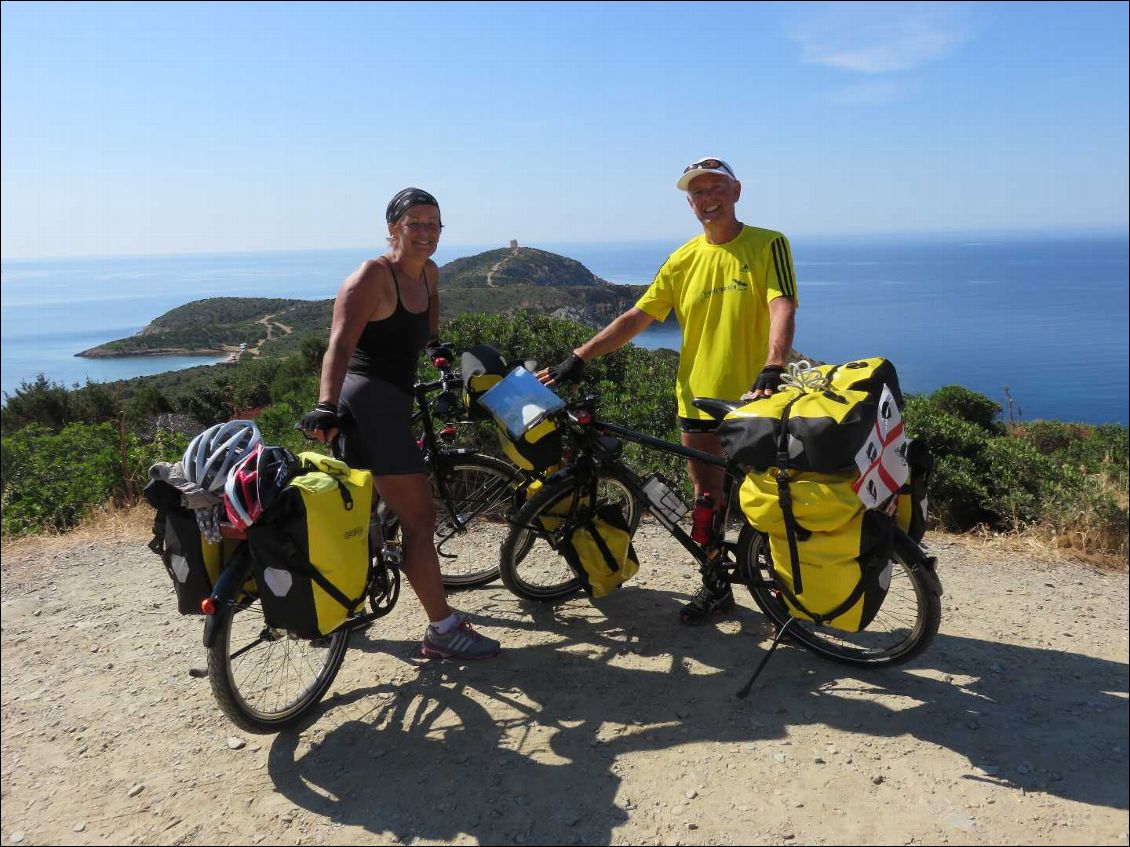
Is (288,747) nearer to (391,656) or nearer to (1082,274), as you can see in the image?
(391,656)

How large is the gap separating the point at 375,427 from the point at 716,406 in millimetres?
1620

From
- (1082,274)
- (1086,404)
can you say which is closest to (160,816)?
(1086,404)

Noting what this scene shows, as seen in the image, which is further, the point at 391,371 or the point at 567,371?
the point at 567,371

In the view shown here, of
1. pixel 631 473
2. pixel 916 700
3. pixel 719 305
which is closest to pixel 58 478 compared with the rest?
pixel 631 473

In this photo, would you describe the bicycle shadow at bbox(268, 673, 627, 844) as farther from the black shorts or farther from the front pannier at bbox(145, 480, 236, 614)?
the black shorts

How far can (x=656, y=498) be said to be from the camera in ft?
12.1

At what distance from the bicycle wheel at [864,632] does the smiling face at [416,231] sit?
7.07 feet

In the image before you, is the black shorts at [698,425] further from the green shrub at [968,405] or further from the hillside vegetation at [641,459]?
the green shrub at [968,405]

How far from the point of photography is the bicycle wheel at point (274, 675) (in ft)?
9.29

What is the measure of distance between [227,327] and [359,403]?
681 inches

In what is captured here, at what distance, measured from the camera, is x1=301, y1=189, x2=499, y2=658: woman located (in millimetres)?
2953

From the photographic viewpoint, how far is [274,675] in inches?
131

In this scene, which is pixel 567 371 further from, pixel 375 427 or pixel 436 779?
pixel 436 779

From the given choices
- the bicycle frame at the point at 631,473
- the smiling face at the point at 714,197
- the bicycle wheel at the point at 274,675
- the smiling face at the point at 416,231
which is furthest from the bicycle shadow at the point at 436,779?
the smiling face at the point at 714,197
